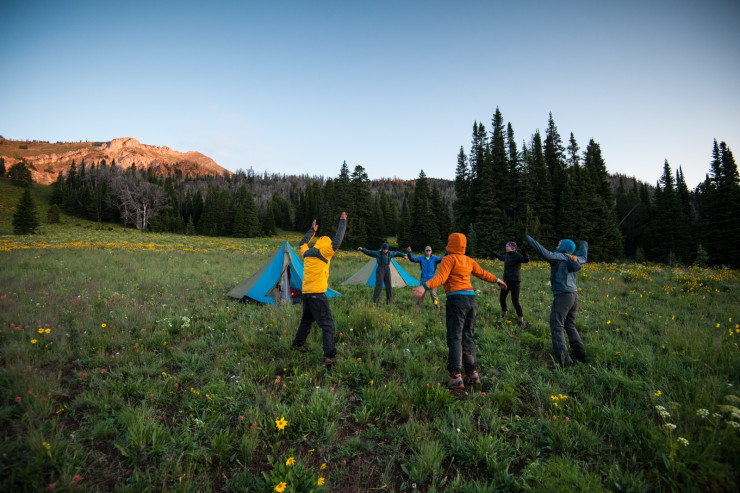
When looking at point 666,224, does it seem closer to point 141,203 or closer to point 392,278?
point 392,278

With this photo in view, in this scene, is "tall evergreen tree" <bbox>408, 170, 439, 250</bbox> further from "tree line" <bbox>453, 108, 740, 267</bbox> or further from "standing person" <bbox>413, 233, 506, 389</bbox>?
"standing person" <bbox>413, 233, 506, 389</bbox>

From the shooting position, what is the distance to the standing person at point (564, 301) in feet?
16.9

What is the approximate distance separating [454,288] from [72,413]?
18.0 ft

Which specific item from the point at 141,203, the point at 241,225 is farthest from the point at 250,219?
the point at 141,203

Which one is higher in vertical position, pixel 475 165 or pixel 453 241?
pixel 475 165

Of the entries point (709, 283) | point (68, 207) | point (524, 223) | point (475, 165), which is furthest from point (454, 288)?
point (68, 207)

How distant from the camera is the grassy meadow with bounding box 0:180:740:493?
2.78 meters

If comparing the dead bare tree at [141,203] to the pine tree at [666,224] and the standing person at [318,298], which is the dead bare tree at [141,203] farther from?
the pine tree at [666,224]

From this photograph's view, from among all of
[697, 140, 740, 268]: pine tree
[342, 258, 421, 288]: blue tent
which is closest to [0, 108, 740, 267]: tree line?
[697, 140, 740, 268]: pine tree

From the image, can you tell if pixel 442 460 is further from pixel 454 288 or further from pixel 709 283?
pixel 709 283

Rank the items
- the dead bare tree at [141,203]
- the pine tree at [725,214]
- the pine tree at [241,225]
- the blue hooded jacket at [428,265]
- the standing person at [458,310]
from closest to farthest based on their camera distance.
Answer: the standing person at [458,310]
the blue hooded jacket at [428,265]
the pine tree at [725,214]
the pine tree at [241,225]
the dead bare tree at [141,203]

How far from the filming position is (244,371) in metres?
4.74

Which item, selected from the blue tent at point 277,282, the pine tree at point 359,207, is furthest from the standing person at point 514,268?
the pine tree at point 359,207

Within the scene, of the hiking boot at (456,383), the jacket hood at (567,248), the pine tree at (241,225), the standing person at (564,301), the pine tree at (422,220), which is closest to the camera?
the hiking boot at (456,383)
